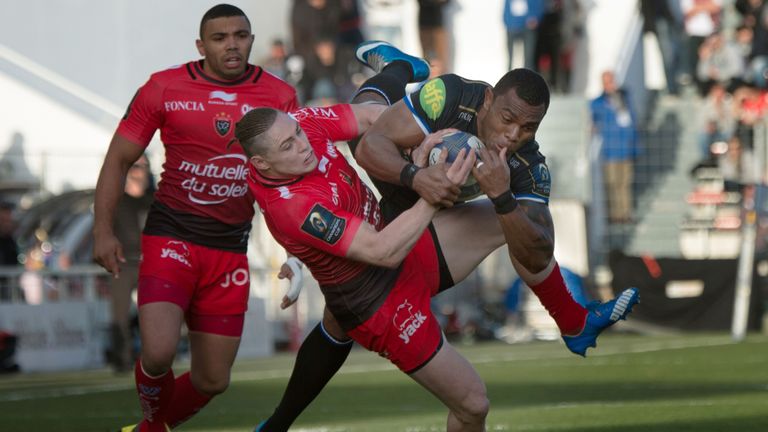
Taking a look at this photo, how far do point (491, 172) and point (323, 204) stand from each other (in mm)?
778

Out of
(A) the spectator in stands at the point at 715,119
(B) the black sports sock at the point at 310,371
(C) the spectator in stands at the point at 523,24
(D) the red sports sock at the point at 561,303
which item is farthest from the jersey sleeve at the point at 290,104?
(C) the spectator in stands at the point at 523,24

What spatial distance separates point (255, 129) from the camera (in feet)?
23.4

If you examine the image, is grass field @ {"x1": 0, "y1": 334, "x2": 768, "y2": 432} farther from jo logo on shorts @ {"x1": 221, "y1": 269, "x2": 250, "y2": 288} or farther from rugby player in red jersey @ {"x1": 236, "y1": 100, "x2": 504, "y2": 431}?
rugby player in red jersey @ {"x1": 236, "y1": 100, "x2": 504, "y2": 431}

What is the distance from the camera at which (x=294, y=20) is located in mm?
24172

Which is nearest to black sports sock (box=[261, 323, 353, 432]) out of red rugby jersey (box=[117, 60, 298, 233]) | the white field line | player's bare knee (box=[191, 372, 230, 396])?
player's bare knee (box=[191, 372, 230, 396])

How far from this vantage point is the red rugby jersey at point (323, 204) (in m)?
7.04

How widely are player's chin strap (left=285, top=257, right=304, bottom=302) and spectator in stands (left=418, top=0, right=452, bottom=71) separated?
17833mm

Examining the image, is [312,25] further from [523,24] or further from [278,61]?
[523,24]

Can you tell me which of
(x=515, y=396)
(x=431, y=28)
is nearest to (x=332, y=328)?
(x=515, y=396)

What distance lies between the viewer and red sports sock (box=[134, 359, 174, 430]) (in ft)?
28.1

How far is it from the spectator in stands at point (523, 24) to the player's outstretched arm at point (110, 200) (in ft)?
52.8

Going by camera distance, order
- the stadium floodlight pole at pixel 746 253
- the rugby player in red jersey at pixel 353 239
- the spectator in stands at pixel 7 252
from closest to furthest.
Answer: the rugby player in red jersey at pixel 353 239 → the spectator in stands at pixel 7 252 → the stadium floodlight pole at pixel 746 253

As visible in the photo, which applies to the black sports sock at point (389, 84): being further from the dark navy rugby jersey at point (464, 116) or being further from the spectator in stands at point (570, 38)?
the spectator in stands at point (570, 38)

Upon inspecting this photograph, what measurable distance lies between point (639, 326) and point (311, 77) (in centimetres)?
607
